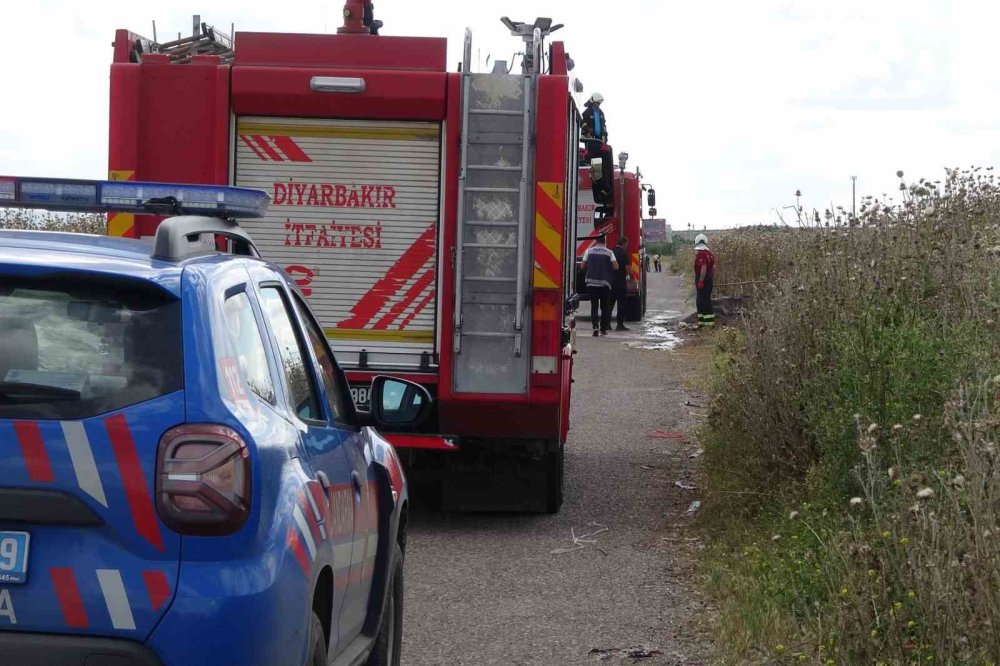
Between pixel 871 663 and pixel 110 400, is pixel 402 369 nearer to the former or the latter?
pixel 871 663

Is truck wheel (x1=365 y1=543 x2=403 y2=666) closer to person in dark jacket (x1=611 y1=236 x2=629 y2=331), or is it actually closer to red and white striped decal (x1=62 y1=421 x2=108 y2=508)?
red and white striped decal (x1=62 y1=421 x2=108 y2=508)

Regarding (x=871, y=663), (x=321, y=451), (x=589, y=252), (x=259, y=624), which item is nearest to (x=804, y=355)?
(x=871, y=663)

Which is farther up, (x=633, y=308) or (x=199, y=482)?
(x=199, y=482)

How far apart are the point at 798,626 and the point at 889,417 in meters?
1.54

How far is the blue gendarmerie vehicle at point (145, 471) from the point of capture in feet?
10.8

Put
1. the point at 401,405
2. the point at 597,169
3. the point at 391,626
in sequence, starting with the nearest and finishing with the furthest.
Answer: the point at 401,405
the point at 391,626
the point at 597,169

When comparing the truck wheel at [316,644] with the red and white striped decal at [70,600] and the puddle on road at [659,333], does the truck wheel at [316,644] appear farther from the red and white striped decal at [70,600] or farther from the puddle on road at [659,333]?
the puddle on road at [659,333]

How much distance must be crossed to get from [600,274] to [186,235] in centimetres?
2234

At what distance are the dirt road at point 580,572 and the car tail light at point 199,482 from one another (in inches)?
125

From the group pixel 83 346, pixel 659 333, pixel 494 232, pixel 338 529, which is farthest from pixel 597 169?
pixel 659 333

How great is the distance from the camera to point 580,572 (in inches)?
328

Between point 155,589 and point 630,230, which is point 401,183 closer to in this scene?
point 155,589

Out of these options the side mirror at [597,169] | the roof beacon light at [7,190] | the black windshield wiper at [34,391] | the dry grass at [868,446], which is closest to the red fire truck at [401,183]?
the dry grass at [868,446]

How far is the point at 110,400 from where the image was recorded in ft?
11.2
